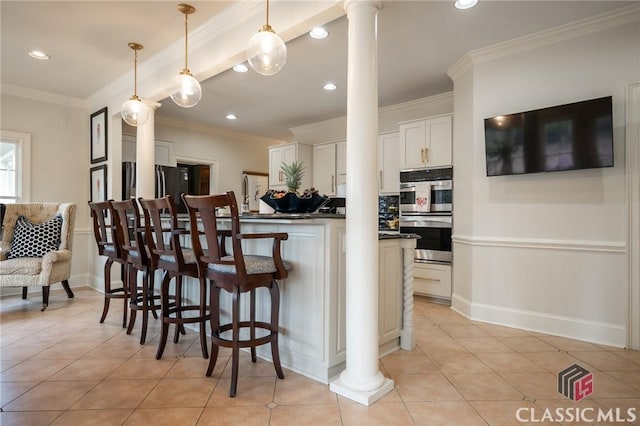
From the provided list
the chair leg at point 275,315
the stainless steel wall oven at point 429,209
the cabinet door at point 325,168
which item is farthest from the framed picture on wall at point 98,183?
the stainless steel wall oven at point 429,209

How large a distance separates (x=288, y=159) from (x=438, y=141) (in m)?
2.78

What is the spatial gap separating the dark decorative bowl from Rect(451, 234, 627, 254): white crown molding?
1.85 meters

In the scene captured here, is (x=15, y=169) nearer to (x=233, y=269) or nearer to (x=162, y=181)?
(x=162, y=181)

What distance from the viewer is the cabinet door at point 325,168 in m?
5.86

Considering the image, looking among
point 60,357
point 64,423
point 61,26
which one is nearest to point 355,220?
point 64,423

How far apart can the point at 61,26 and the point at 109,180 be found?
6.71 feet

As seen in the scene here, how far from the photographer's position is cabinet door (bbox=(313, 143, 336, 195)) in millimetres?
5855

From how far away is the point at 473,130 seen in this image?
3598 millimetres

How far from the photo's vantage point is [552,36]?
310cm

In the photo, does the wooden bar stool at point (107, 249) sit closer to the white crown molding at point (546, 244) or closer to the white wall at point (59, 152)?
the white wall at point (59, 152)

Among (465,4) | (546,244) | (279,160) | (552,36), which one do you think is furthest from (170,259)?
(279,160)

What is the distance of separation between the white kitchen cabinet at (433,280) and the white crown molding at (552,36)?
222 centimetres

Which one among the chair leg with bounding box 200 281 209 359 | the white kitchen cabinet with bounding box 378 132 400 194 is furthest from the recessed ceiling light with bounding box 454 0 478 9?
the chair leg with bounding box 200 281 209 359

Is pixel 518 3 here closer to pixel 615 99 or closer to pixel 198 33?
pixel 615 99
